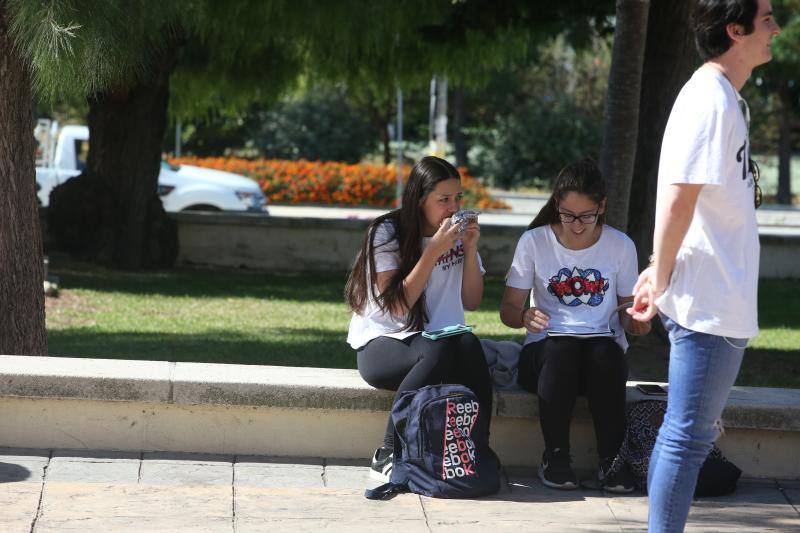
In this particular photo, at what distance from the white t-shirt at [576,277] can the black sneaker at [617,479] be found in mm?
496

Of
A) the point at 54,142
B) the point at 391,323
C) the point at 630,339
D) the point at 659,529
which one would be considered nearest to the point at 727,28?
the point at 659,529

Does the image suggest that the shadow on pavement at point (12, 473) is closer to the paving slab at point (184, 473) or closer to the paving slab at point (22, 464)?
the paving slab at point (22, 464)

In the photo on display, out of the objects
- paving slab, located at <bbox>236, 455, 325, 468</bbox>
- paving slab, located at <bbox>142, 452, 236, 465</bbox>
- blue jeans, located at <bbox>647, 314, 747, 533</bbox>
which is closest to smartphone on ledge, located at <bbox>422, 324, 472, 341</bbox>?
paving slab, located at <bbox>236, 455, 325, 468</bbox>

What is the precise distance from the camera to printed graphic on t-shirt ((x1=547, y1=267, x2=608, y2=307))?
4.72 m

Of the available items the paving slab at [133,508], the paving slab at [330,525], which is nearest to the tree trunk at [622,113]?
the paving slab at [330,525]

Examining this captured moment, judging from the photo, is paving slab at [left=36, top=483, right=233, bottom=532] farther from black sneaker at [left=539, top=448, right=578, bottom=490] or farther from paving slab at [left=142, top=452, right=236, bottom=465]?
black sneaker at [left=539, top=448, right=578, bottom=490]

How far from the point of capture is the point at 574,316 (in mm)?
4691

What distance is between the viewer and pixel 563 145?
30.8m

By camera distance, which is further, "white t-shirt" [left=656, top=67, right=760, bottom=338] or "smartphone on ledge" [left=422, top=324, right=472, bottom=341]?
"smartphone on ledge" [left=422, top=324, right=472, bottom=341]

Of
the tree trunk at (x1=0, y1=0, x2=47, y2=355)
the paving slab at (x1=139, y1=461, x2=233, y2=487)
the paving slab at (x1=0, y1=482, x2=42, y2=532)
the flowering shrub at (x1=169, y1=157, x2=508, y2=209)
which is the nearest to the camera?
the paving slab at (x1=0, y1=482, x2=42, y2=532)

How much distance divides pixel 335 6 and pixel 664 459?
7972 millimetres

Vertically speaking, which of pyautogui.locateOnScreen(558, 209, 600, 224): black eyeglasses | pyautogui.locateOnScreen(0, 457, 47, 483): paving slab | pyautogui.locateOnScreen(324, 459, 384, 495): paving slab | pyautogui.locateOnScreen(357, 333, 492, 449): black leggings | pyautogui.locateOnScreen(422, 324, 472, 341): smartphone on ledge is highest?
pyautogui.locateOnScreen(558, 209, 600, 224): black eyeglasses

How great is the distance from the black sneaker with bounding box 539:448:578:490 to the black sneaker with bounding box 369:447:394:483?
0.62 m

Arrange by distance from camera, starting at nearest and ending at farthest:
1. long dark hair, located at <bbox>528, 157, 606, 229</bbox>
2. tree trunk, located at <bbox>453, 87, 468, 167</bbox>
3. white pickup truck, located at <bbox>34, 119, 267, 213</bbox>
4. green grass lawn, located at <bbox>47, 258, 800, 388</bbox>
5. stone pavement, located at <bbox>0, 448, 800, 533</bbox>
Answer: stone pavement, located at <bbox>0, 448, 800, 533</bbox> < long dark hair, located at <bbox>528, 157, 606, 229</bbox> < green grass lawn, located at <bbox>47, 258, 800, 388</bbox> < white pickup truck, located at <bbox>34, 119, 267, 213</bbox> < tree trunk, located at <bbox>453, 87, 468, 167</bbox>
